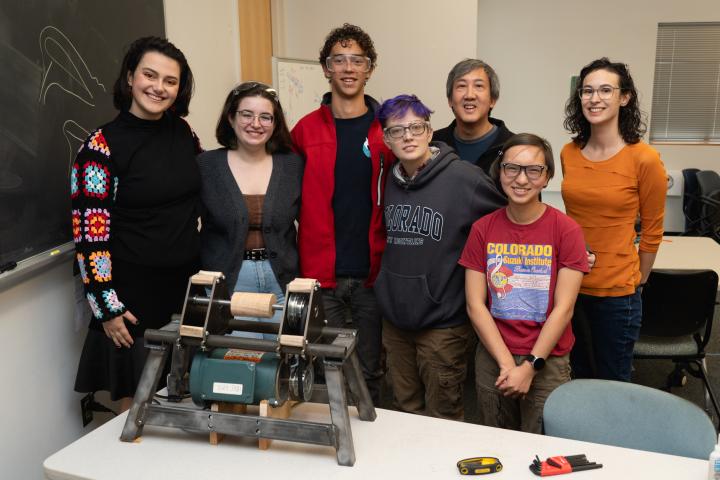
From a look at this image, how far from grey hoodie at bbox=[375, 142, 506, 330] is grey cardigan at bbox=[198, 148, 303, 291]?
0.39 meters

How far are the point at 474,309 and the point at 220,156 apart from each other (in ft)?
3.35

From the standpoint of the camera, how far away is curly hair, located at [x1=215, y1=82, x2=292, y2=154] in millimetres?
2029

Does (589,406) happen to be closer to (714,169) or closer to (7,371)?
(7,371)

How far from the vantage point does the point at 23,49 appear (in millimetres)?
1814

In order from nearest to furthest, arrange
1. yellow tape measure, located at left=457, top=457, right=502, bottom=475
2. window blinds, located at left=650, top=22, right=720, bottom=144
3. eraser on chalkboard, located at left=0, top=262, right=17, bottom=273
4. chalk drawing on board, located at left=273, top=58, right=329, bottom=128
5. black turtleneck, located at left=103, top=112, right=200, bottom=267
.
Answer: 1. yellow tape measure, located at left=457, top=457, right=502, bottom=475
2. eraser on chalkboard, located at left=0, top=262, right=17, bottom=273
3. black turtleneck, located at left=103, top=112, right=200, bottom=267
4. chalk drawing on board, located at left=273, top=58, right=329, bottom=128
5. window blinds, located at left=650, top=22, right=720, bottom=144

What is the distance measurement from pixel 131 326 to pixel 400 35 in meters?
3.55

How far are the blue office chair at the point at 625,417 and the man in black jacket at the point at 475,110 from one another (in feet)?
3.34

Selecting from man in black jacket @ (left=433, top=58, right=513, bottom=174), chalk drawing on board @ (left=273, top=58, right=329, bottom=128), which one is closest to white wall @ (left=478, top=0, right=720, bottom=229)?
chalk drawing on board @ (left=273, top=58, right=329, bottom=128)

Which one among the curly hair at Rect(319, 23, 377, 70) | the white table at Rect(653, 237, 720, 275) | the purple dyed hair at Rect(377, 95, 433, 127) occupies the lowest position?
the white table at Rect(653, 237, 720, 275)

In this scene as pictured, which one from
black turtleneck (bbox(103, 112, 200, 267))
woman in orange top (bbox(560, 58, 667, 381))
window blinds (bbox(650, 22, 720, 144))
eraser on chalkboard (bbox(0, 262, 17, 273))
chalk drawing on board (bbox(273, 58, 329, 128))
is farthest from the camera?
window blinds (bbox(650, 22, 720, 144))

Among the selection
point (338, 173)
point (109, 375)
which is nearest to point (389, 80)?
point (338, 173)

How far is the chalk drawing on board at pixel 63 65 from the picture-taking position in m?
1.92

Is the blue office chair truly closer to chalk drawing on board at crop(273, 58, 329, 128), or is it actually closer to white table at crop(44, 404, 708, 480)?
white table at crop(44, 404, 708, 480)

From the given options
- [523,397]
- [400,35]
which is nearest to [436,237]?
[523,397]
